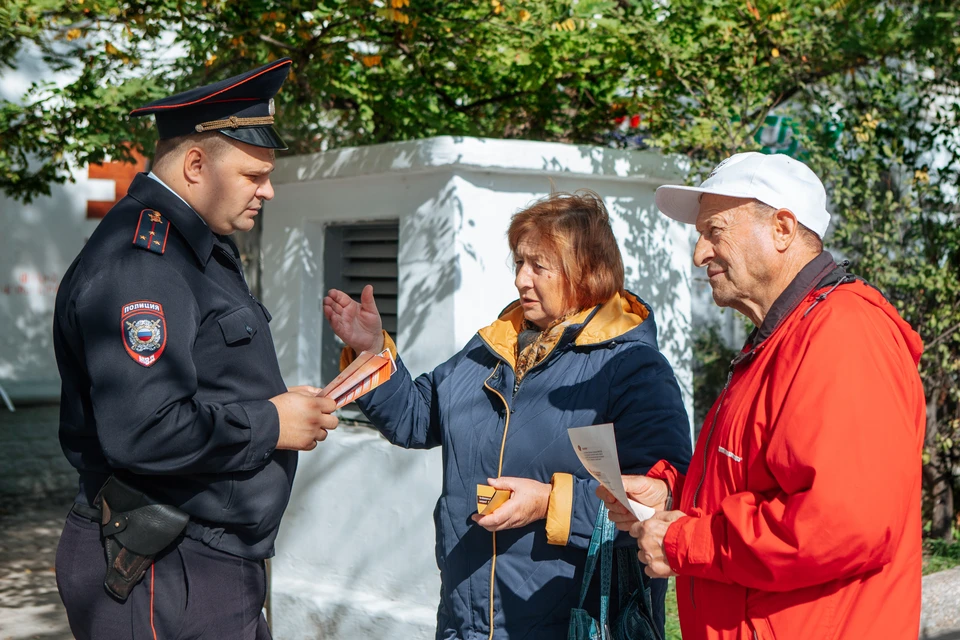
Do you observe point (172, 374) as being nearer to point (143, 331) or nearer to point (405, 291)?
point (143, 331)

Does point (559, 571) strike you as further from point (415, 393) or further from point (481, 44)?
point (481, 44)

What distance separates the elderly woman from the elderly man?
0.38 metres

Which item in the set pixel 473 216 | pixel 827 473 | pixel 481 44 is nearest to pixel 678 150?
pixel 481 44

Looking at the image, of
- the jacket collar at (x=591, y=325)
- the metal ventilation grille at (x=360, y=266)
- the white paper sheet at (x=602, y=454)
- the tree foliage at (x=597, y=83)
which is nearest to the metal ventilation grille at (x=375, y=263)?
the metal ventilation grille at (x=360, y=266)

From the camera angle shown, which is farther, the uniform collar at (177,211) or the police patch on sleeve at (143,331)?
the uniform collar at (177,211)

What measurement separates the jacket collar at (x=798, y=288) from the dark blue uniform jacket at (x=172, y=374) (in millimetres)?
1163

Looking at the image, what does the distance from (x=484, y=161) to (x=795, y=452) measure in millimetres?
2603

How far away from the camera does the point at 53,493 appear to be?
8094 mm

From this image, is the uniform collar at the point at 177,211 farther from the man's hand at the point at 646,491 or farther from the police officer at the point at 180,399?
the man's hand at the point at 646,491

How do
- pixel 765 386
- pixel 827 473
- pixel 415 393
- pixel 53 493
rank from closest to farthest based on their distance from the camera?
pixel 827 473, pixel 765 386, pixel 415 393, pixel 53 493

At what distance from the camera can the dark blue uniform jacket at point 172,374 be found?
2.17 metres

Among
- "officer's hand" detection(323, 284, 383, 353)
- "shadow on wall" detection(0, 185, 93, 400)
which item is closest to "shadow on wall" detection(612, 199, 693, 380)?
"officer's hand" detection(323, 284, 383, 353)

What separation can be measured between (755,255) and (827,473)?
0.54m

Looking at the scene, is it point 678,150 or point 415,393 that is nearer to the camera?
point 415,393
